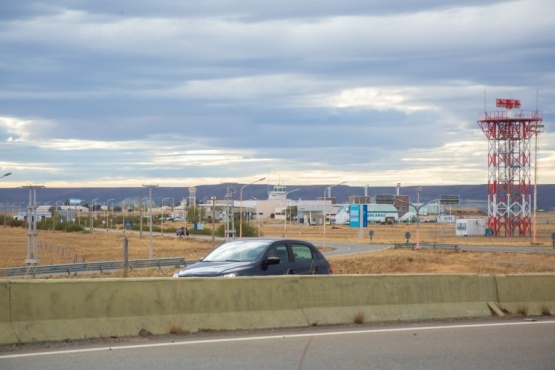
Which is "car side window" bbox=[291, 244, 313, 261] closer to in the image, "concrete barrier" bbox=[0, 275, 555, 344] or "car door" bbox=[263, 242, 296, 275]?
"car door" bbox=[263, 242, 296, 275]

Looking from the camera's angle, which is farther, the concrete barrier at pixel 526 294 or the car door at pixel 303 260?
the car door at pixel 303 260

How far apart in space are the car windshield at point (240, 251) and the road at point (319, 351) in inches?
178

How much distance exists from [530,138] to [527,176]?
15.4 feet

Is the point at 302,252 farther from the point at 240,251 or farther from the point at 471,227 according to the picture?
the point at 471,227

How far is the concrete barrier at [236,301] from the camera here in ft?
42.5

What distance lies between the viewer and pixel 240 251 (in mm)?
19875

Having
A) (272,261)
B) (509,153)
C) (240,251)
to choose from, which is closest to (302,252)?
(240,251)

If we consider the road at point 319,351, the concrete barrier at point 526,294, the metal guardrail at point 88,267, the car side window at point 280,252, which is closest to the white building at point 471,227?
the metal guardrail at point 88,267

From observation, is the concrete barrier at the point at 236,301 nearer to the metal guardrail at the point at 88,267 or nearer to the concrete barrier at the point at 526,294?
the concrete barrier at the point at 526,294

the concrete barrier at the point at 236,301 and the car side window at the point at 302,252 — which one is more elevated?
the car side window at the point at 302,252

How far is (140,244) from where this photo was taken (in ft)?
315

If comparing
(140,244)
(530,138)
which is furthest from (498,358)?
(530,138)

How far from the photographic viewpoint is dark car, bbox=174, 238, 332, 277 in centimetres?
1880

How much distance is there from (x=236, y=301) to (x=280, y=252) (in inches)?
205
